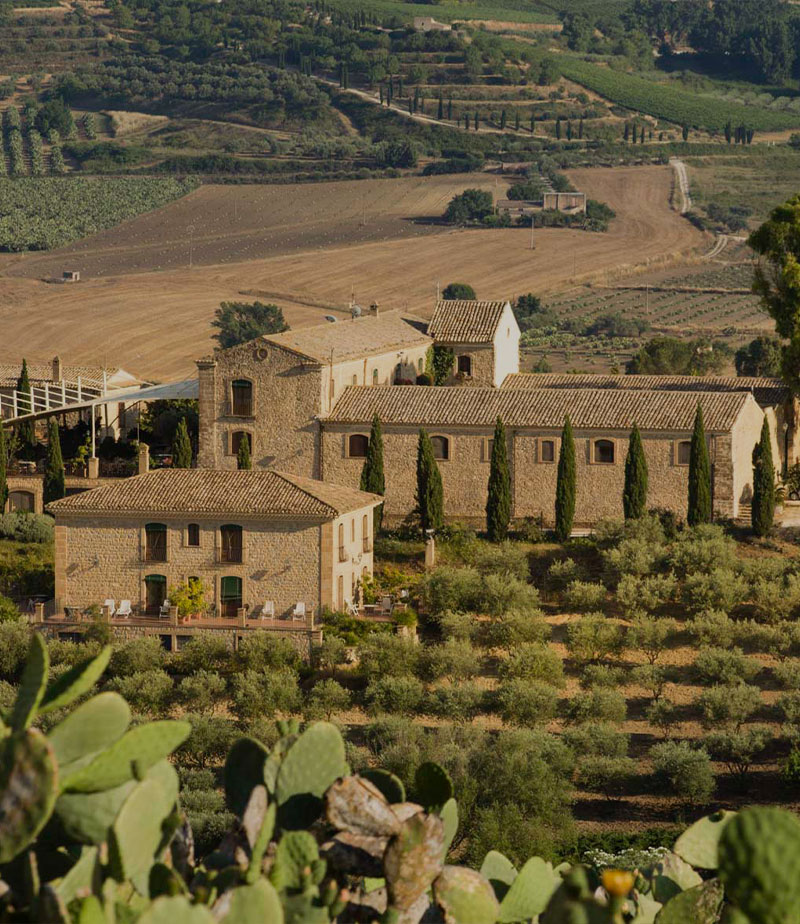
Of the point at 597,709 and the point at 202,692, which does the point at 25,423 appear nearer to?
the point at 202,692

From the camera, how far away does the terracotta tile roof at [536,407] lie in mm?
46531

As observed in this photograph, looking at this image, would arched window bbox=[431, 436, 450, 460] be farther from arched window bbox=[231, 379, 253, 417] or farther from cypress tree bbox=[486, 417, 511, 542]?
arched window bbox=[231, 379, 253, 417]

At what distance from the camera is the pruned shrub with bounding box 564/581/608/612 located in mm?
42625

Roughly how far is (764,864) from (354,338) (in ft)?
146

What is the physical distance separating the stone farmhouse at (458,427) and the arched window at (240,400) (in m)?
0.02

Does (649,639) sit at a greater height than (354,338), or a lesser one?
lesser

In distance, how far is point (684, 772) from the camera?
112 ft

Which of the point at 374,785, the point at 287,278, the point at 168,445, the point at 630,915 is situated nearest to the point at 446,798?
the point at 374,785

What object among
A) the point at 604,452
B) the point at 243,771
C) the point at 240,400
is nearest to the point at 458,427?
the point at 604,452

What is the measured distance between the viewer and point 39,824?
8.16m

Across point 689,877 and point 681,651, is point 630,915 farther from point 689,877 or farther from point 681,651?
point 681,651

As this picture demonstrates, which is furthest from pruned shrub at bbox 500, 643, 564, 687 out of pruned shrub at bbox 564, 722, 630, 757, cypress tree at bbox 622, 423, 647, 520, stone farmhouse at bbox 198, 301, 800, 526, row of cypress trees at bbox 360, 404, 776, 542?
stone farmhouse at bbox 198, 301, 800, 526

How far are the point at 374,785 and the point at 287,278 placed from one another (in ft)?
387

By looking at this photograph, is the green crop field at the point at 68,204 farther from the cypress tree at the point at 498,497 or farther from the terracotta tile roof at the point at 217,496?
the terracotta tile roof at the point at 217,496
